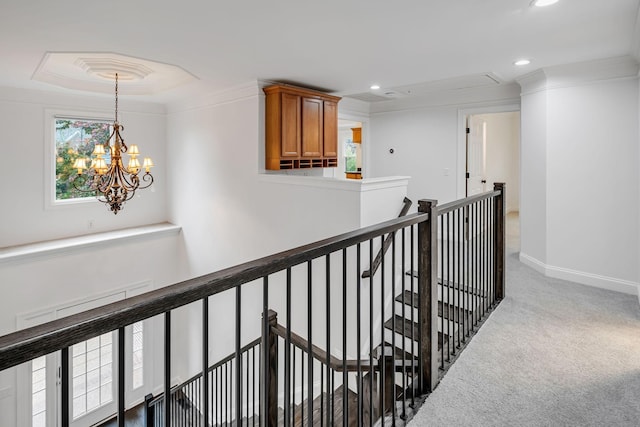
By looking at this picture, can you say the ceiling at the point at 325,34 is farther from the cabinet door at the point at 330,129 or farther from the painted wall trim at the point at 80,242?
the painted wall trim at the point at 80,242

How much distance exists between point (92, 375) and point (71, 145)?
3392mm

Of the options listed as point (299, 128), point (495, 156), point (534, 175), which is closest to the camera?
point (534, 175)

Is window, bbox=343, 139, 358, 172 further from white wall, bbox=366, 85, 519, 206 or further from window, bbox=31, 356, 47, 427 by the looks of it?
window, bbox=31, 356, 47, 427

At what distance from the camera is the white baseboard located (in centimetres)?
370

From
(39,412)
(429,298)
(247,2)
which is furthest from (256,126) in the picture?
(39,412)

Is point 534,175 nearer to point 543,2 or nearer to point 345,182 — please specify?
point 345,182

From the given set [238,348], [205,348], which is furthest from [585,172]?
[205,348]

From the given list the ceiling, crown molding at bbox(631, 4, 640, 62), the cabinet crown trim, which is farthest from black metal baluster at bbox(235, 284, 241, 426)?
the cabinet crown trim

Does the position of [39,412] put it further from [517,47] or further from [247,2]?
[517,47]

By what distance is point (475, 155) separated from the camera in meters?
5.95

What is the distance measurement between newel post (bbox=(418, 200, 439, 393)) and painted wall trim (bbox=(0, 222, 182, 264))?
5007 millimetres

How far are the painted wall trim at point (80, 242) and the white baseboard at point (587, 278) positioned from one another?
5.21 metres

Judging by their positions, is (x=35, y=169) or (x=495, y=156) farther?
(x=495, y=156)

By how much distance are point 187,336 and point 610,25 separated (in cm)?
666
